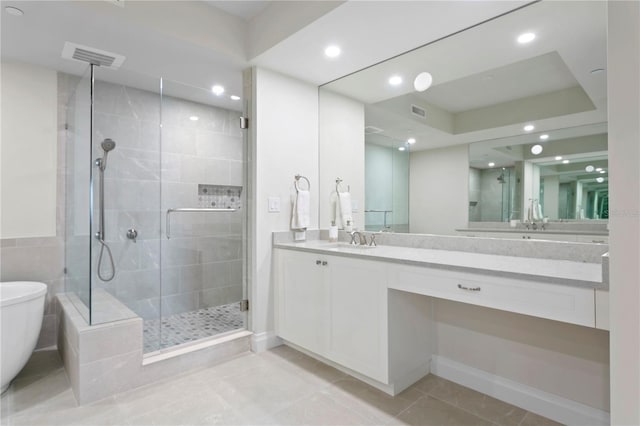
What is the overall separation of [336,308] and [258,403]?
720mm

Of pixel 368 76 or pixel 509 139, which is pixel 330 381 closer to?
pixel 509 139

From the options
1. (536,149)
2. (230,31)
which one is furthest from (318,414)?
(230,31)

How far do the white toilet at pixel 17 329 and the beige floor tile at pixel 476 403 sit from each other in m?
2.52

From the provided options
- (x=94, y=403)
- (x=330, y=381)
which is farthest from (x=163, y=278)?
(x=330, y=381)

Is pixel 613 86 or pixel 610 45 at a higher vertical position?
pixel 610 45

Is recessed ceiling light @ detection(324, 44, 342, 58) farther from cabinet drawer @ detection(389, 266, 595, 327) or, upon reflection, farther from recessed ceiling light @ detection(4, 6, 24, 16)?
recessed ceiling light @ detection(4, 6, 24, 16)

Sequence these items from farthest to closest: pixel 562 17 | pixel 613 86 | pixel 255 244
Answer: pixel 255 244
pixel 562 17
pixel 613 86

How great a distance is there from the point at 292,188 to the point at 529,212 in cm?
176

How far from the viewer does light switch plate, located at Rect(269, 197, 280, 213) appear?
2.75m

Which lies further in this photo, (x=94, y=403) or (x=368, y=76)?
(x=368, y=76)

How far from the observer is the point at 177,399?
1.98 meters

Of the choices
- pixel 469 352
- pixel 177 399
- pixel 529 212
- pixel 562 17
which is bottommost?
pixel 177 399

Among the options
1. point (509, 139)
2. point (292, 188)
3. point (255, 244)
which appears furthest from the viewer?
point (292, 188)

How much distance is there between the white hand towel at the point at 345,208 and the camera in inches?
112
